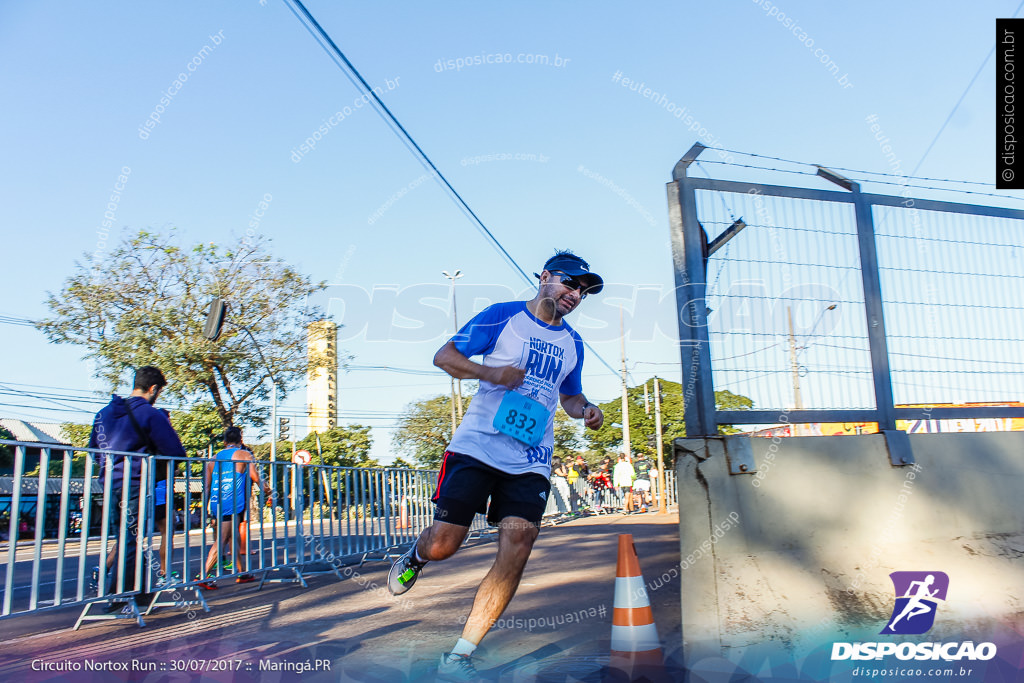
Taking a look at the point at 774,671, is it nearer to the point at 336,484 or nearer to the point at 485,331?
the point at 485,331

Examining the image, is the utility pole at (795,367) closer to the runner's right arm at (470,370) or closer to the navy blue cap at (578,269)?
the navy blue cap at (578,269)

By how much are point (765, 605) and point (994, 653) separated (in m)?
0.93

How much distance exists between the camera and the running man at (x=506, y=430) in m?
3.34

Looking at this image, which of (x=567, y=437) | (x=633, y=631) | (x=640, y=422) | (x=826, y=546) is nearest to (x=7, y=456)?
(x=633, y=631)

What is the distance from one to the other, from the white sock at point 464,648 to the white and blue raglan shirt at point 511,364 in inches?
29.2

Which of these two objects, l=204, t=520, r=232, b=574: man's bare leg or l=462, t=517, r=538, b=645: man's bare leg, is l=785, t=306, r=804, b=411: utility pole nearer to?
l=462, t=517, r=538, b=645: man's bare leg

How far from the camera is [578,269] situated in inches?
141

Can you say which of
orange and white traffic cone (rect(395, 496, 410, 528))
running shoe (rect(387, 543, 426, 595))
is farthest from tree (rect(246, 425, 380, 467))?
running shoe (rect(387, 543, 426, 595))

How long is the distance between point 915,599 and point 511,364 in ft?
6.88

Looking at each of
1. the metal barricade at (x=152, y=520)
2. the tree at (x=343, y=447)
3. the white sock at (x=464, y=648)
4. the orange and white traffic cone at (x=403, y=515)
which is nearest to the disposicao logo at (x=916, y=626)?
the white sock at (x=464, y=648)

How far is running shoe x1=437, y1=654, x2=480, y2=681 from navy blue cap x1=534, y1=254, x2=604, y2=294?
1.71m

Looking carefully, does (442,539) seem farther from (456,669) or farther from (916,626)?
(916,626)

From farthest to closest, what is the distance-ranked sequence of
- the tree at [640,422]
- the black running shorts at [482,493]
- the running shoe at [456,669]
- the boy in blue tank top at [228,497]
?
the tree at [640,422]
the boy in blue tank top at [228,497]
the black running shorts at [482,493]
the running shoe at [456,669]

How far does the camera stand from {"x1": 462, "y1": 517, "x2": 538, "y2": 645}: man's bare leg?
10.4 ft
